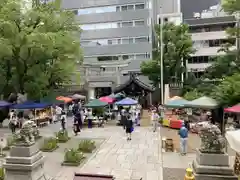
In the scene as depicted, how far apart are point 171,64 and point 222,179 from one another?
94.6 ft

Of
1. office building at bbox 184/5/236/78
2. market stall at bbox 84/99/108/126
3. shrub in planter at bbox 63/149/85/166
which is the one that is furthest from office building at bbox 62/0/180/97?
shrub in planter at bbox 63/149/85/166

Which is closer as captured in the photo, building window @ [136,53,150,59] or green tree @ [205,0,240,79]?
green tree @ [205,0,240,79]

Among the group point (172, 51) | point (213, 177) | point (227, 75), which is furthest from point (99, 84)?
point (213, 177)

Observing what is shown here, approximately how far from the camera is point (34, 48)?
21.2 m

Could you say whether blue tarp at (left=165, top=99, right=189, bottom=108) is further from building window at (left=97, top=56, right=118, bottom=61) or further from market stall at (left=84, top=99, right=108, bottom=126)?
building window at (left=97, top=56, right=118, bottom=61)

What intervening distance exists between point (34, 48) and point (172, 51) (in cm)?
1982

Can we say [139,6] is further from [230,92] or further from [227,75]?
[230,92]

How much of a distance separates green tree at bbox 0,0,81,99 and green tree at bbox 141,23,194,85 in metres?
13.2

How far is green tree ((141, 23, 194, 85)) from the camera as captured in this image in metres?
34.1

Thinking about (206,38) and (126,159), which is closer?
(126,159)

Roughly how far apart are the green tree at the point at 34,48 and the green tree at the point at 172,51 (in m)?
13.2

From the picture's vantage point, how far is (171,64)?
3547 centimetres

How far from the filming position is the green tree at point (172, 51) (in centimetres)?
3406

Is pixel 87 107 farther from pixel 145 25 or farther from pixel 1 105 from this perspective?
pixel 145 25
